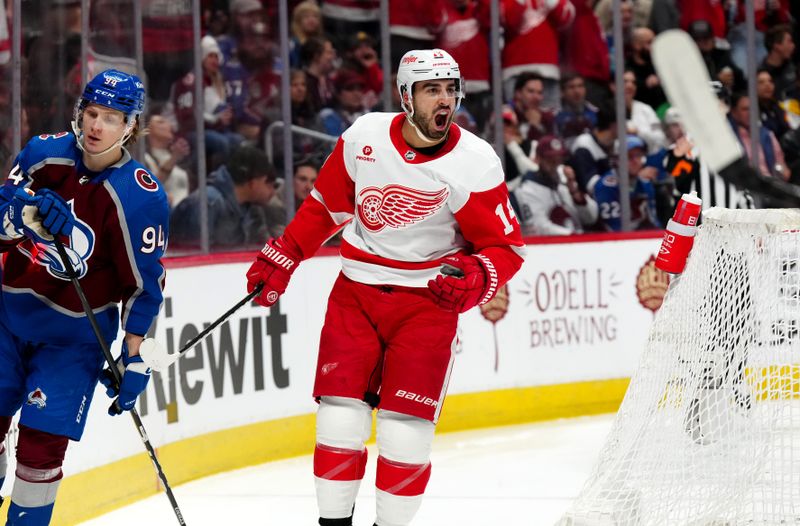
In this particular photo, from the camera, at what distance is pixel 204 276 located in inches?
198

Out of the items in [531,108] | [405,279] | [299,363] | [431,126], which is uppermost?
[531,108]

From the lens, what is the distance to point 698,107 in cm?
198

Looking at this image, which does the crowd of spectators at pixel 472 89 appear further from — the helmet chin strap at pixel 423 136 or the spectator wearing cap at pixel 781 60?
the helmet chin strap at pixel 423 136

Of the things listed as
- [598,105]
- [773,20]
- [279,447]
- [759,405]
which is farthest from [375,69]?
[759,405]

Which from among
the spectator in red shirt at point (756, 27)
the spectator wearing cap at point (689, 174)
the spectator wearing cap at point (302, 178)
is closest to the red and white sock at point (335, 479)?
the spectator wearing cap at point (302, 178)

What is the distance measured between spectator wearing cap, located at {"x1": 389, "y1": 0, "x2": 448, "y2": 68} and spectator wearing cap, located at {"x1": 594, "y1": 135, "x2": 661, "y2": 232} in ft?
3.81

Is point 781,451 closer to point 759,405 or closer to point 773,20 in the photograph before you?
point 759,405

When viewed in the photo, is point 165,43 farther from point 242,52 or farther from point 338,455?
point 338,455

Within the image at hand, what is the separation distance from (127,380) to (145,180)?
0.45m

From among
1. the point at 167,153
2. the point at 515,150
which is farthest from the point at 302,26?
the point at 515,150

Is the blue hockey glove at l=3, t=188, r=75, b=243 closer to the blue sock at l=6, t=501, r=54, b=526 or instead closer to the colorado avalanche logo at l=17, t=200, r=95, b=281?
the colorado avalanche logo at l=17, t=200, r=95, b=281

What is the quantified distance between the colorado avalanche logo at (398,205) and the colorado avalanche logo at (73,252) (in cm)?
69

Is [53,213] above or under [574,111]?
under

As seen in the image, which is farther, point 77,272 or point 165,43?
point 165,43
